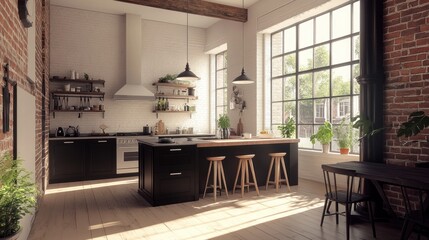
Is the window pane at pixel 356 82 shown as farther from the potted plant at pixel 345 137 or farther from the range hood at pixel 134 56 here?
the range hood at pixel 134 56

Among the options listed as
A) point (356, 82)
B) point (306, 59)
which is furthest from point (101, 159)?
point (356, 82)

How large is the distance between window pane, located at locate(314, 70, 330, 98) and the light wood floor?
76.1 inches

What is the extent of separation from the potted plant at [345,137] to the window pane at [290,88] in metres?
1.50

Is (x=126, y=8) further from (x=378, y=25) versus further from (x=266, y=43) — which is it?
(x=378, y=25)

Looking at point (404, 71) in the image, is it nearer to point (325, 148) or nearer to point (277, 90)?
point (325, 148)

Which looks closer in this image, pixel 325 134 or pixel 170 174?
pixel 170 174

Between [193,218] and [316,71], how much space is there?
394cm

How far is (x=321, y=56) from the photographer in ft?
19.6

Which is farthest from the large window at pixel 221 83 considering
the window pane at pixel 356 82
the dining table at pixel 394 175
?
the dining table at pixel 394 175

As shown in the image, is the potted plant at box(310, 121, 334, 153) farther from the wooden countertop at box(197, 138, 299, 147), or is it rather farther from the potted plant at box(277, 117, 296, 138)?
the potted plant at box(277, 117, 296, 138)

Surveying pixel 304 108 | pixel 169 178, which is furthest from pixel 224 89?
pixel 169 178

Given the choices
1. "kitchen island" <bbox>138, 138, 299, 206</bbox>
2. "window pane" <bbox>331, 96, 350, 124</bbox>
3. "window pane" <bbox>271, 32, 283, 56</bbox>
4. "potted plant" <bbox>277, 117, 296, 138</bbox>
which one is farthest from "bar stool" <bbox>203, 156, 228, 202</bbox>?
"window pane" <bbox>271, 32, 283, 56</bbox>

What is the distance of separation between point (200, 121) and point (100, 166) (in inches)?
133

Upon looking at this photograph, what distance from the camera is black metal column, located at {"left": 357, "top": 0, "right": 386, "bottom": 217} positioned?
12.6 ft
